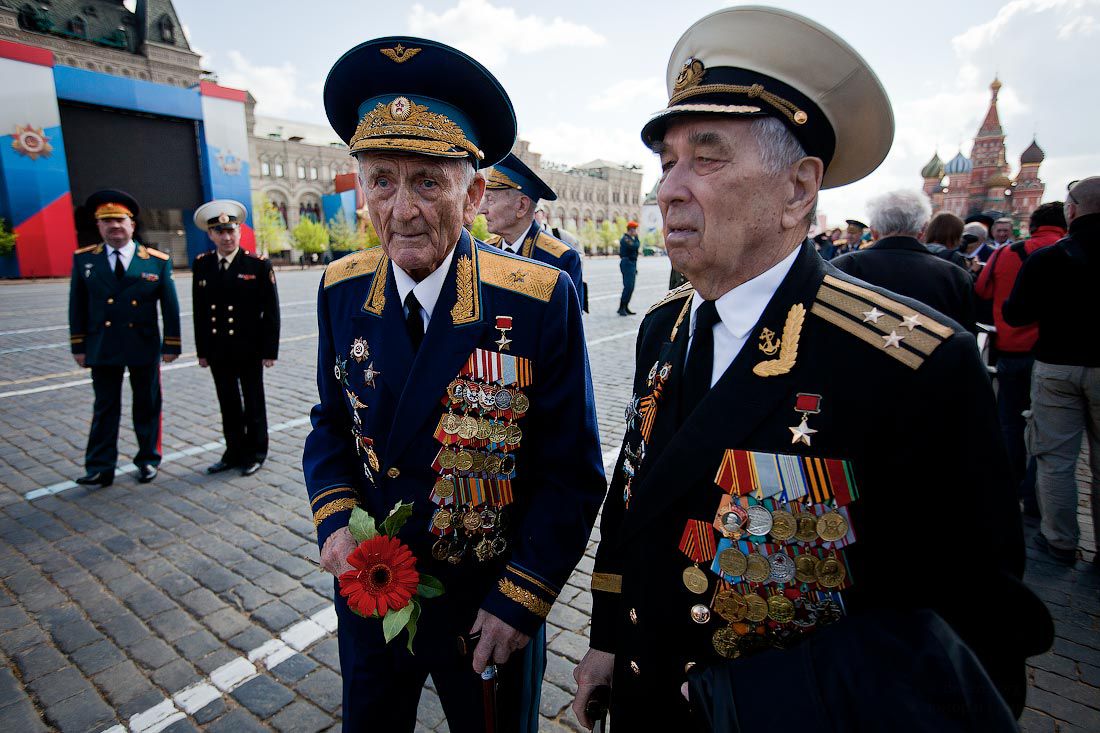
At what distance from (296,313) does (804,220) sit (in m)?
15.0

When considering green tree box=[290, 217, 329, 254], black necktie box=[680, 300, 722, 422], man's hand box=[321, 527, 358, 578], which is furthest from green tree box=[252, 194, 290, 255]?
black necktie box=[680, 300, 722, 422]

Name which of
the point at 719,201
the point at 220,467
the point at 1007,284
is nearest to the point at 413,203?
the point at 719,201

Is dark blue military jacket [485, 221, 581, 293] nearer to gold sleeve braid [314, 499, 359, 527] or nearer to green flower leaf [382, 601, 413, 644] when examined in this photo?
gold sleeve braid [314, 499, 359, 527]

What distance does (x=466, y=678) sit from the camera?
1791mm

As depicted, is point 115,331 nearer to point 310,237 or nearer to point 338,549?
point 338,549

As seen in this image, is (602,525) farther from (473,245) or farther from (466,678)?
(473,245)

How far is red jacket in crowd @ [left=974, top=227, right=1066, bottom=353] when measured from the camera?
4.49 m

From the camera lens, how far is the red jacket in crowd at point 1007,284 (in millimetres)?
4488

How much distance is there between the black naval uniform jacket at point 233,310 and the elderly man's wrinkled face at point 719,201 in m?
5.04

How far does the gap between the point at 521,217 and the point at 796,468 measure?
521cm

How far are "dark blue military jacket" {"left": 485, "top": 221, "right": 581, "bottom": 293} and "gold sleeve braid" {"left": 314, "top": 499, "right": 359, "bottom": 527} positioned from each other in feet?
14.4

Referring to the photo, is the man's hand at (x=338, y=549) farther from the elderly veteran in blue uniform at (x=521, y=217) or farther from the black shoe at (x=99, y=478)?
the black shoe at (x=99, y=478)

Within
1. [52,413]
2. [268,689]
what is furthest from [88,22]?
[268,689]

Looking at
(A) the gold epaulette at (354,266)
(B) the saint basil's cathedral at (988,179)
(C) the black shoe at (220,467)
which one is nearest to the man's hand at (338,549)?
(A) the gold epaulette at (354,266)
